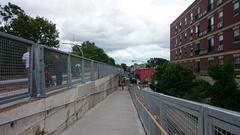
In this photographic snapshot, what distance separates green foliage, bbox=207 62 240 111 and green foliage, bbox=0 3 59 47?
28.8 m

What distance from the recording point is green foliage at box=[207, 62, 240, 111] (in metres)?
39.4

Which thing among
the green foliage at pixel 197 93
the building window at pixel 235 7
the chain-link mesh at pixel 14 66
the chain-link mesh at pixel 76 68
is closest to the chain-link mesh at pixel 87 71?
the chain-link mesh at pixel 76 68

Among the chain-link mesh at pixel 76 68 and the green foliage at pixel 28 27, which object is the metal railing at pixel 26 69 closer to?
the chain-link mesh at pixel 76 68

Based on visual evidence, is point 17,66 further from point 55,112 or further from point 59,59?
point 59,59

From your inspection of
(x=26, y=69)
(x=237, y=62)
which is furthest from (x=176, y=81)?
(x=26, y=69)

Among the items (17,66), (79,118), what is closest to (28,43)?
(17,66)

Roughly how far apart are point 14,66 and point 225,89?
113 ft

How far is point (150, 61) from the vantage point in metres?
182

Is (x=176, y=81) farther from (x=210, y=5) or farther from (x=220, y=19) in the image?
(x=220, y=19)

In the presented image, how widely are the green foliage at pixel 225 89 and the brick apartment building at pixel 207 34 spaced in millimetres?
2780

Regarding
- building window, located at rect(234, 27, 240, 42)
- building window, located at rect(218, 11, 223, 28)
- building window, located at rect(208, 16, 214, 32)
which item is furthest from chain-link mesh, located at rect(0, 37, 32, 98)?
building window, located at rect(208, 16, 214, 32)

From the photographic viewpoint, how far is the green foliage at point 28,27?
59.7 meters

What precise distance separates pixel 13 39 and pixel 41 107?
6.50ft

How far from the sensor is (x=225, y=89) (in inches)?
1556
